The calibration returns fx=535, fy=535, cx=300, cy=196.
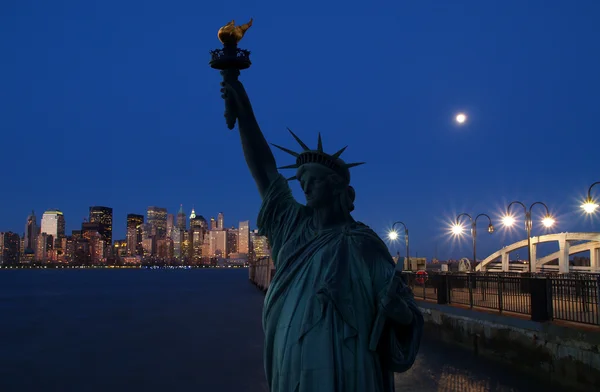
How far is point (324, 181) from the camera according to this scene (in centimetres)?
300

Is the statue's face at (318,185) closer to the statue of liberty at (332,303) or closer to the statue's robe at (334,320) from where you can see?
the statue of liberty at (332,303)

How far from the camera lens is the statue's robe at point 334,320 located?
2535 mm

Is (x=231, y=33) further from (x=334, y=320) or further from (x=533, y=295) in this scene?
(x=533, y=295)

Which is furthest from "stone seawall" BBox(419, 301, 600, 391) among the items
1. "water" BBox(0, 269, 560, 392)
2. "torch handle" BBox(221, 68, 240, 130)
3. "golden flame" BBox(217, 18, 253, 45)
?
"golden flame" BBox(217, 18, 253, 45)

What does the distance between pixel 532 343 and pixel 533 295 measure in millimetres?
1281

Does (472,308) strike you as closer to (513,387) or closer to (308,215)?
(513,387)

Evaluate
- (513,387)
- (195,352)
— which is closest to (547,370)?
(513,387)

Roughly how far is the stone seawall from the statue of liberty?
1097 centimetres

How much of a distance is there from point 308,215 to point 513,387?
13.2m

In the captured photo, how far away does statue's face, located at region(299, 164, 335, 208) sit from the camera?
300 cm

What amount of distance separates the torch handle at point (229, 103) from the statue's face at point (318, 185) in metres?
0.58

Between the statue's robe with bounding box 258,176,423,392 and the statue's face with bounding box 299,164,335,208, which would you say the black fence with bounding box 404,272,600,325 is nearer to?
the statue's face with bounding box 299,164,335,208

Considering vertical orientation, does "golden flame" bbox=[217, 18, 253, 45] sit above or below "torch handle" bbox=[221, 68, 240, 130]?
above

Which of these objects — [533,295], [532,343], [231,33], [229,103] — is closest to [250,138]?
[229,103]
